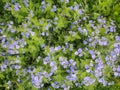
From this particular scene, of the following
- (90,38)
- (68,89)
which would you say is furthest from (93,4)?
(68,89)

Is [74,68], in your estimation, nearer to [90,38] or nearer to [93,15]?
[90,38]

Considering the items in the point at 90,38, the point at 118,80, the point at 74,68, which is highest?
the point at 90,38

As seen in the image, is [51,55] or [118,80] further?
[118,80]

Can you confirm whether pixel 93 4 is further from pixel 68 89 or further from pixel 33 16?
pixel 68 89

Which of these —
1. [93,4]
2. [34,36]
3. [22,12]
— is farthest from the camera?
[93,4]

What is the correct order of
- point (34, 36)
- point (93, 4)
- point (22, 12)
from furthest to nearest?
point (93, 4), point (22, 12), point (34, 36)

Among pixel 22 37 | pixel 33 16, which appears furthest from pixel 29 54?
pixel 33 16

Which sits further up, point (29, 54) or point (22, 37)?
point (22, 37)
